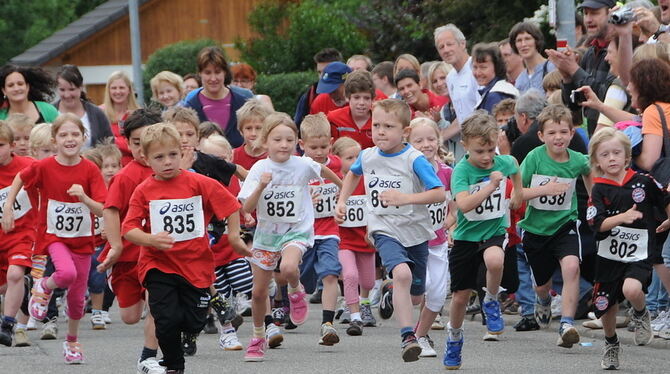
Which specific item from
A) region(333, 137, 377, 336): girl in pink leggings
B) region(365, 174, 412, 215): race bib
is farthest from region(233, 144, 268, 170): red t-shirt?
region(365, 174, 412, 215): race bib

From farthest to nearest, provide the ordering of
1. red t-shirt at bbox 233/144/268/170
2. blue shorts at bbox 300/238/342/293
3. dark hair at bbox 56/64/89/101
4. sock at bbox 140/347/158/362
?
dark hair at bbox 56/64/89/101
red t-shirt at bbox 233/144/268/170
blue shorts at bbox 300/238/342/293
sock at bbox 140/347/158/362

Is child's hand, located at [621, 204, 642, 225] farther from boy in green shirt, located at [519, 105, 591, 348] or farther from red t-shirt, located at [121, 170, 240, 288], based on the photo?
red t-shirt, located at [121, 170, 240, 288]

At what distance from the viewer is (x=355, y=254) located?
42.9 ft

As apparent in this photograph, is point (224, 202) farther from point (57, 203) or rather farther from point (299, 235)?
point (57, 203)

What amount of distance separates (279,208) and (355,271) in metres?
1.61

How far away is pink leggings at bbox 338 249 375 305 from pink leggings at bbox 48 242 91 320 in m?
2.14

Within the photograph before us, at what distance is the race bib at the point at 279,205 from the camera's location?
11.3 meters

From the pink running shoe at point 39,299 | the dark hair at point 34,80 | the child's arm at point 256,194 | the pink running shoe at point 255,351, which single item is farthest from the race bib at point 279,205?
the dark hair at point 34,80

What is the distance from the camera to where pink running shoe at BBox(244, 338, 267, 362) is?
10.9 meters

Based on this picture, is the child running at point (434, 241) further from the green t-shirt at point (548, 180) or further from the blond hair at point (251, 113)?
the blond hair at point (251, 113)

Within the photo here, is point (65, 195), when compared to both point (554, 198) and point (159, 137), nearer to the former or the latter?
point (159, 137)

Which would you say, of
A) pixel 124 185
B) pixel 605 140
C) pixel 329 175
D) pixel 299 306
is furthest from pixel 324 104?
pixel 605 140

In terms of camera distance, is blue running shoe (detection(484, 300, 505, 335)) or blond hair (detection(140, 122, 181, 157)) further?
blue running shoe (detection(484, 300, 505, 335))

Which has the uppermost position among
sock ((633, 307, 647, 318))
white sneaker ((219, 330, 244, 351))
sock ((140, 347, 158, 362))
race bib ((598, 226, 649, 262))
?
race bib ((598, 226, 649, 262))
